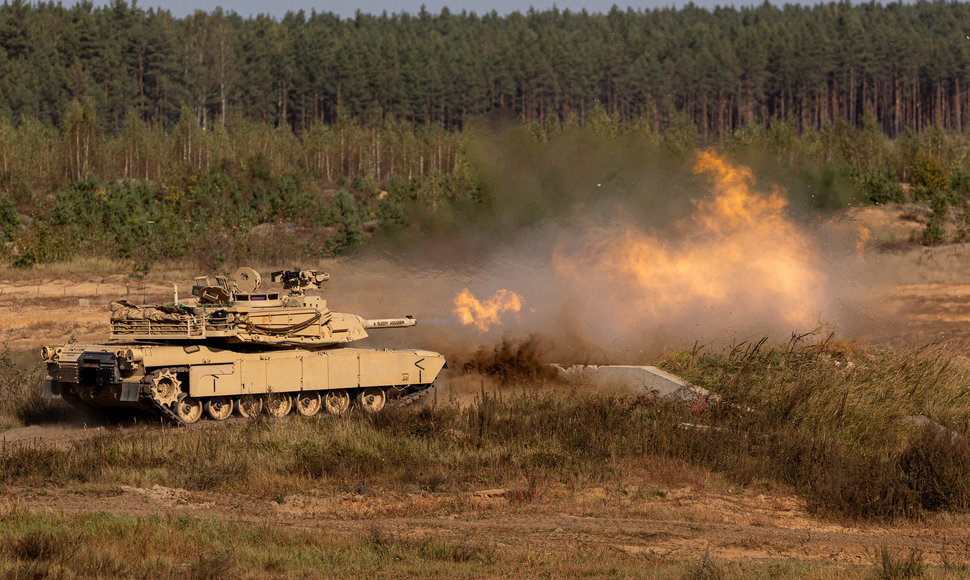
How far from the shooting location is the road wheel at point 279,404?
1031 inches

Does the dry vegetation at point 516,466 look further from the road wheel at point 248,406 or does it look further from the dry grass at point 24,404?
the road wheel at point 248,406

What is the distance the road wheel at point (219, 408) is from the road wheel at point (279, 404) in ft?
2.82

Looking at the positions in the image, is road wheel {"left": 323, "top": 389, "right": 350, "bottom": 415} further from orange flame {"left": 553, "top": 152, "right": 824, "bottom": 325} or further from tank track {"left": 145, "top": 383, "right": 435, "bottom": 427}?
orange flame {"left": 553, "top": 152, "right": 824, "bottom": 325}

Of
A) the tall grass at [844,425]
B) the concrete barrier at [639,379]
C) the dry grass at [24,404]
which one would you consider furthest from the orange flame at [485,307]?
the dry grass at [24,404]

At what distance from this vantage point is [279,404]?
87.2ft

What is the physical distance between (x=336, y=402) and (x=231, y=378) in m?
2.96

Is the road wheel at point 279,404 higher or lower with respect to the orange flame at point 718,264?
lower

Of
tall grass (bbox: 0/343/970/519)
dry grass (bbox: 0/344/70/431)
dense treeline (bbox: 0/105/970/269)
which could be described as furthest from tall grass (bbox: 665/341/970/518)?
dry grass (bbox: 0/344/70/431)

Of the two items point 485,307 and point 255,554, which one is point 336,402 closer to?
point 485,307

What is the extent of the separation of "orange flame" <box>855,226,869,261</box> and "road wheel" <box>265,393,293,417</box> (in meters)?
19.8

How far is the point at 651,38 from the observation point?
158 meters

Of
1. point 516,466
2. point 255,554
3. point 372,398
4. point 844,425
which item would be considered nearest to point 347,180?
point 372,398

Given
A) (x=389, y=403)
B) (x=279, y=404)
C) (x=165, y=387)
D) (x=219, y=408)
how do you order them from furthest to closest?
(x=389, y=403)
(x=279, y=404)
(x=219, y=408)
(x=165, y=387)

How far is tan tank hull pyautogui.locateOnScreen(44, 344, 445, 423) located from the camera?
24.2 m
